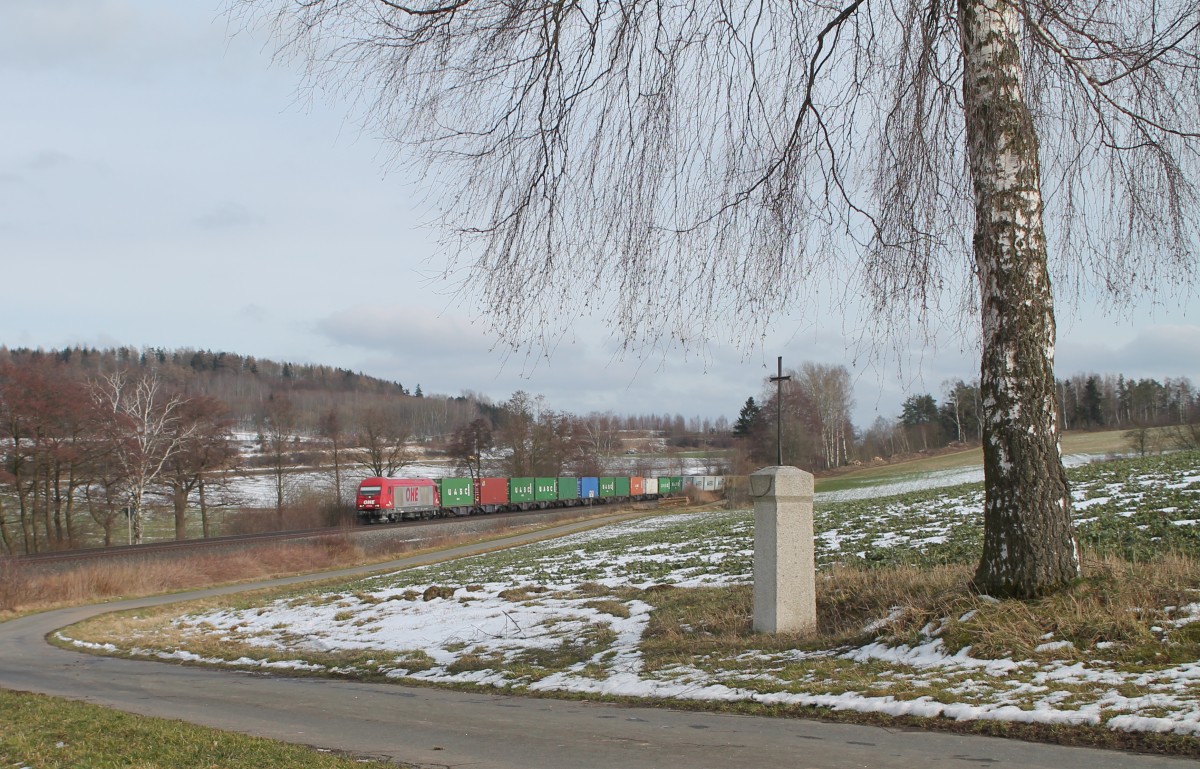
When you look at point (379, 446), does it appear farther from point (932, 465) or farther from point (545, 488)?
point (932, 465)

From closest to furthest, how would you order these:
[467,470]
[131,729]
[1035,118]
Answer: [131,729] → [1035,118] → [467,470]

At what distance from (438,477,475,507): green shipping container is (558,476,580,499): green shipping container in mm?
9487

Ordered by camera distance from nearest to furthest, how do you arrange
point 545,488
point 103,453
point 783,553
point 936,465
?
point 783,553 → point 103,453 → point 936,465 → point 545,488

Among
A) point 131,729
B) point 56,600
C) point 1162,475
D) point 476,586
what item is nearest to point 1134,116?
point 131,729

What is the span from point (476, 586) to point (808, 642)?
839 cm

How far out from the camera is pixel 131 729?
671 cm

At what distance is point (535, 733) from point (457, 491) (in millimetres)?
55060

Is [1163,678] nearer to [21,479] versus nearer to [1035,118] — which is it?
[1035,118]

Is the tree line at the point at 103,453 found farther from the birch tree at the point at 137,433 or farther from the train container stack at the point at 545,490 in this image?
the train container stack at the point at 545,490

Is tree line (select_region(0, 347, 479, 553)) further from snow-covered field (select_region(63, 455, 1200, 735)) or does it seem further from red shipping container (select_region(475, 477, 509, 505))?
snow-covered field (select_region(63, 455, 1200, 735))

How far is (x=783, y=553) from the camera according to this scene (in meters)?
8.21

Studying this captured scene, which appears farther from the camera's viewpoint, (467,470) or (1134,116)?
(467,470)

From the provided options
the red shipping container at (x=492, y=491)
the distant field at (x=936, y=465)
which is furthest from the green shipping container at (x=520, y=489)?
the distant field at (x=936, y=465)

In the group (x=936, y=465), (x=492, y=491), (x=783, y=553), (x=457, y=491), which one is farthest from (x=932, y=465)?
(x=783, y=553)
